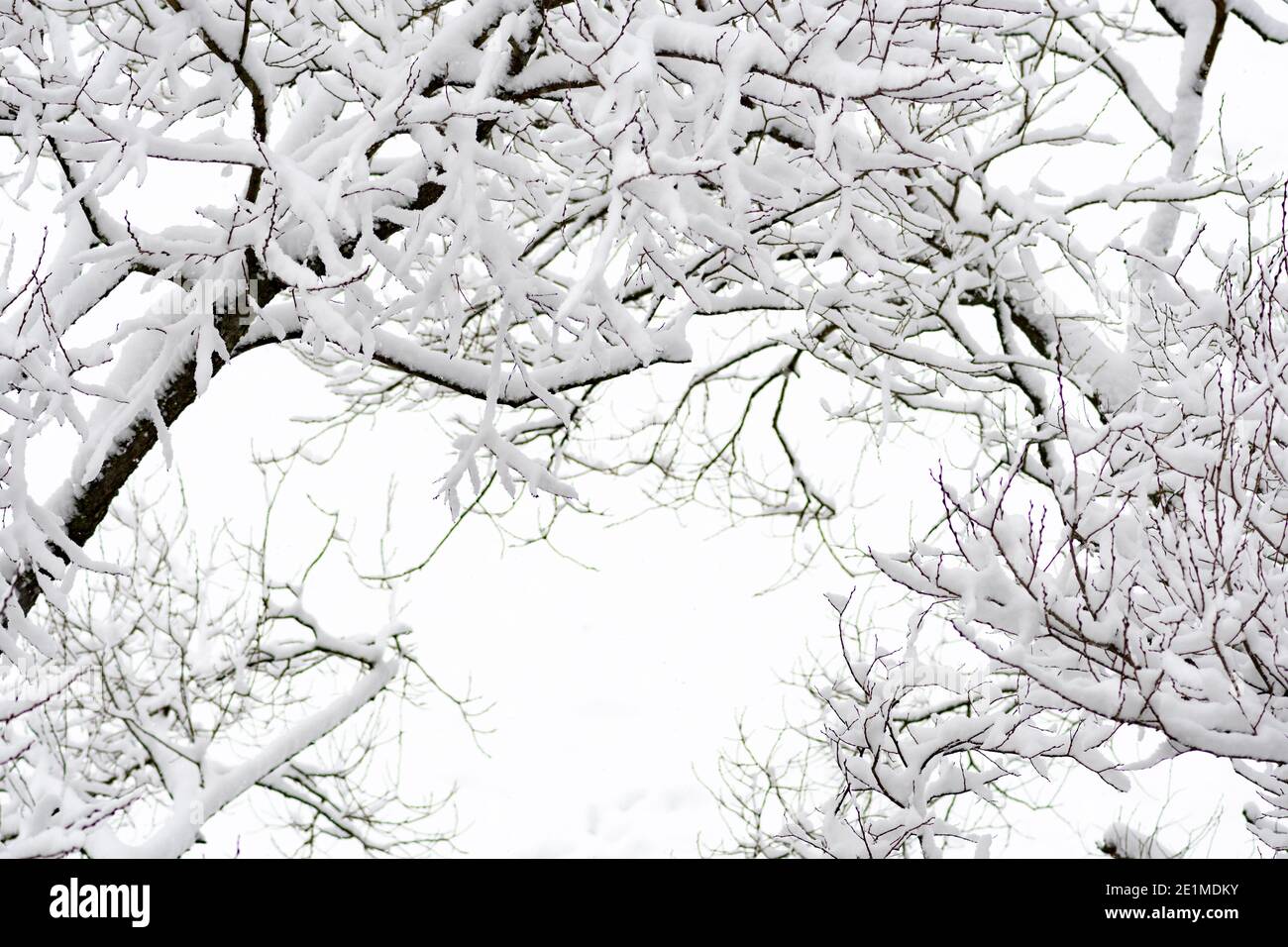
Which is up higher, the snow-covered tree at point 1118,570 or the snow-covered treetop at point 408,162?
the snow-covered treetop at point 408,162

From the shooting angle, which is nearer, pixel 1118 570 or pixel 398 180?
pixel 1118 570

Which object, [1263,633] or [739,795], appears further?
[739,795]

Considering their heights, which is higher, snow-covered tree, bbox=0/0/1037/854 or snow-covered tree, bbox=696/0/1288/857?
snow-covered tree, bbox=0/0/1037/854

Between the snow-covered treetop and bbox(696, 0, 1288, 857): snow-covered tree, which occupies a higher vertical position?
the snow-covered treetop

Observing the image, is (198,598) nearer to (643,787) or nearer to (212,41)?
(643,787)

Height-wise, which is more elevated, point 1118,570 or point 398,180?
point 398,180

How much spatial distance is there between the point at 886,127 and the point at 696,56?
896 millimetres

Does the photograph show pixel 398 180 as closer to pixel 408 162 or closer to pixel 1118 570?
pixel 408 162

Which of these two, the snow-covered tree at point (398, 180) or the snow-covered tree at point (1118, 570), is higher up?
the snow-covered tree at point (398, 180)

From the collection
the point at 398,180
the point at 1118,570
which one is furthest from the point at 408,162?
the point at 1118,570
